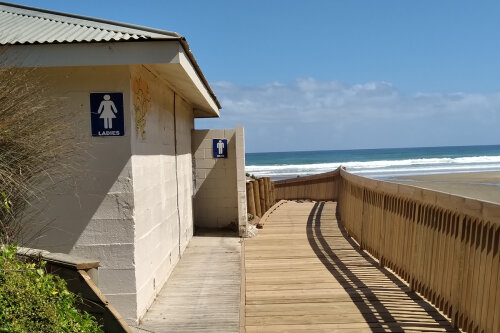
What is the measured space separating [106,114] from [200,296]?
2.53 m

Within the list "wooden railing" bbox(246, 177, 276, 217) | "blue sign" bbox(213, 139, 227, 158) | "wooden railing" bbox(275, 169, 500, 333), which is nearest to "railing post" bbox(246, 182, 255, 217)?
"wooden railing" bbox(246, 177, 276, 217)

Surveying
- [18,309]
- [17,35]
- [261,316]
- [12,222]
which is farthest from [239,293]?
[17,35]

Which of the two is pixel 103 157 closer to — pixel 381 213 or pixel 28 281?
pixel 28 281

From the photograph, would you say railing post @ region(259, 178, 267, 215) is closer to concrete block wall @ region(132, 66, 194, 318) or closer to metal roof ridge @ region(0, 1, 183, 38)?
concrete block wall @ region(132, 66, 194, 318)

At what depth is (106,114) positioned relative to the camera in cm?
471

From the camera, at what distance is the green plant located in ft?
9.59

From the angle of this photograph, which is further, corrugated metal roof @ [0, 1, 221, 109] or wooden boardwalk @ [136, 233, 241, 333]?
wooden boardwalk @ [136, 233, 241, 333]

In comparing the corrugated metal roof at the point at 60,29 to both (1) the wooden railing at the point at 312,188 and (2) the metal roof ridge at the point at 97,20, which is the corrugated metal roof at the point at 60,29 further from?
(1) the wooden railing at the point at 312,188

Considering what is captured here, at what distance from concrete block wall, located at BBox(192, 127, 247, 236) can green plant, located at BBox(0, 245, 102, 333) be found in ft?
21.8

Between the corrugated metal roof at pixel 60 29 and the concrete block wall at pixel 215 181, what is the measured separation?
4.76 meters

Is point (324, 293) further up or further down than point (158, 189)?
further down

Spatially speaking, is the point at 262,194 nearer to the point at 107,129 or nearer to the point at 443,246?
the point at 107,129

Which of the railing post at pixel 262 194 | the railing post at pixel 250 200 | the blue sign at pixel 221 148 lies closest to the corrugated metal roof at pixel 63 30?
the blue sign at pixel 221 148

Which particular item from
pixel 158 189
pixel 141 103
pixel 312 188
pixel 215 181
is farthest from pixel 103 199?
pixel 312 188
